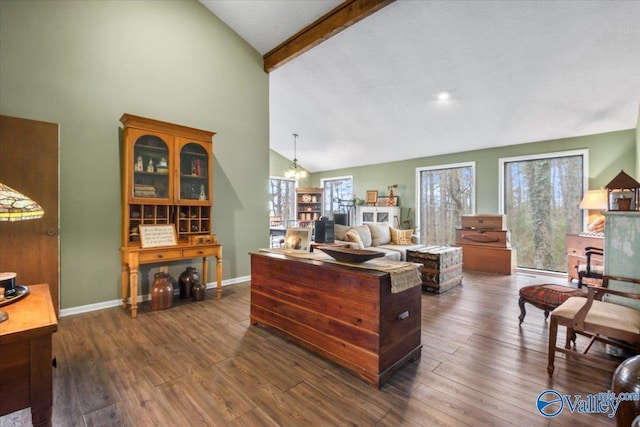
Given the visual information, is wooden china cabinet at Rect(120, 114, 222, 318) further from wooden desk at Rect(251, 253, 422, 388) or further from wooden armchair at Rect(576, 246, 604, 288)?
wooden armchair at Rect(576, 246, 604, 288)

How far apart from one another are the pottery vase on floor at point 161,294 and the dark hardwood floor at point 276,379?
0.29 meters

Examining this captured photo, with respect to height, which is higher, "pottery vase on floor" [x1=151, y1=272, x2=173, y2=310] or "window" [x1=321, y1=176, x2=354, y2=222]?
"window" [x1=321, y1=176, x2=354, y2=222]

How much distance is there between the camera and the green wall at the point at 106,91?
116 inches

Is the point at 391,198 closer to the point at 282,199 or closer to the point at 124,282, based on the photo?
the point at 282,199

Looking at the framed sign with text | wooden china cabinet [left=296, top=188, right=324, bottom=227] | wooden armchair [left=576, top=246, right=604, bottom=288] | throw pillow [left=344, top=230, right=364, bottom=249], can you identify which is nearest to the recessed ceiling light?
throw pillow [left=344, top=230, right=364, bottom=249]

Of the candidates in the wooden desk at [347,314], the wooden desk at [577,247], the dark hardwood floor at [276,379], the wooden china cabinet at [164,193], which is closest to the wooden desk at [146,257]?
the wooden china cabinet at [164,193]

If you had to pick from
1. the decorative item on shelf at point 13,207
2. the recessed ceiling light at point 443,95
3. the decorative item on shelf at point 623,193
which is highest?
the recessed ceiling light at point 443,95

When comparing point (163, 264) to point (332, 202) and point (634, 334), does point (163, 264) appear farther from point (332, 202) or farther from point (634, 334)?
point (332, 202)

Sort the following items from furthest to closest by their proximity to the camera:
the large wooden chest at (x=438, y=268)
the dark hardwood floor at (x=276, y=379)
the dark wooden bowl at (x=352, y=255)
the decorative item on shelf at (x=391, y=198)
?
the decorative item on shelf at (x=391, y=198), the large wooden chest at (x=438, y=268), the dark wooden bowl at (x=352, y=255), the dark hardwood floor at (x=276, y=379)

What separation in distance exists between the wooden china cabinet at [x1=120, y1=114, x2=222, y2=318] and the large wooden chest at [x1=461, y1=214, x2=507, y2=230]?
481cm

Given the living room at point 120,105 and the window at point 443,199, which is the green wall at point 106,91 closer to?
the living room at point 120,105

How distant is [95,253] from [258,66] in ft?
11.9

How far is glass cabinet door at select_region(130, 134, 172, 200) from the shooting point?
330 centimetres

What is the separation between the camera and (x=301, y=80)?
5.14 m
